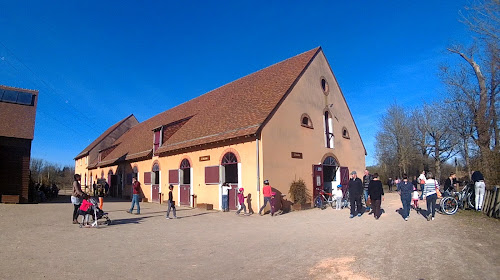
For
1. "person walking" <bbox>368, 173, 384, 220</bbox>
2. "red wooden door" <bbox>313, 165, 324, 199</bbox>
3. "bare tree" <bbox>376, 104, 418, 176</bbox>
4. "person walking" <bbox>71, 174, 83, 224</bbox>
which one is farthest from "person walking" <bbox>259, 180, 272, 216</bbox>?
"bare tree" <bbox>376, 104, 418, 176</bbox>

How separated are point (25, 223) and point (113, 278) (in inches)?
348

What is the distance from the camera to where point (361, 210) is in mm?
12391

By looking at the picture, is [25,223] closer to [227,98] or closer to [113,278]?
[113,278]

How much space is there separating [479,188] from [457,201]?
3.11ft

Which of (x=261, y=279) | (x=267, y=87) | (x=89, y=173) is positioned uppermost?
(x=267, y=87)

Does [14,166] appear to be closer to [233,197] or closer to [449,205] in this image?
[233,197]

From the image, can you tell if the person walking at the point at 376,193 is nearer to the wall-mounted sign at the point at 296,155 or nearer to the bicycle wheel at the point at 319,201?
the bicycle wheel at the point at 319,201

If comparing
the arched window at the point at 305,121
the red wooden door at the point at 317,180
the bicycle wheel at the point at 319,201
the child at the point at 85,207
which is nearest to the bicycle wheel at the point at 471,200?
the bicycle wheel at the point at 319,201

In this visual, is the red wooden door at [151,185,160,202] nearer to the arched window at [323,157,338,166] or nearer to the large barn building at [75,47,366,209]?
the large barn building at [75,47,366,209]

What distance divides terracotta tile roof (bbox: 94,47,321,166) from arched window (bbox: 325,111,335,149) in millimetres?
3823

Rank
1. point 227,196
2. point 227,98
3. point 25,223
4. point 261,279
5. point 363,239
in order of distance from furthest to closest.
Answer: point 227,98, point 227,196, point 25,223, point 363,239, point 261,279

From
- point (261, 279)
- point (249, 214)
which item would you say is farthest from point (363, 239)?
point (249, 214)

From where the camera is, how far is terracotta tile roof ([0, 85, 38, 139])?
19548mm

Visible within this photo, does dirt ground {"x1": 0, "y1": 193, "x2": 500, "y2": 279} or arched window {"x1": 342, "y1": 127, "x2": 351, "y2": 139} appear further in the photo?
arched window {"x1": 342, "y1": 127, "x2": 351, "y2": 139}
